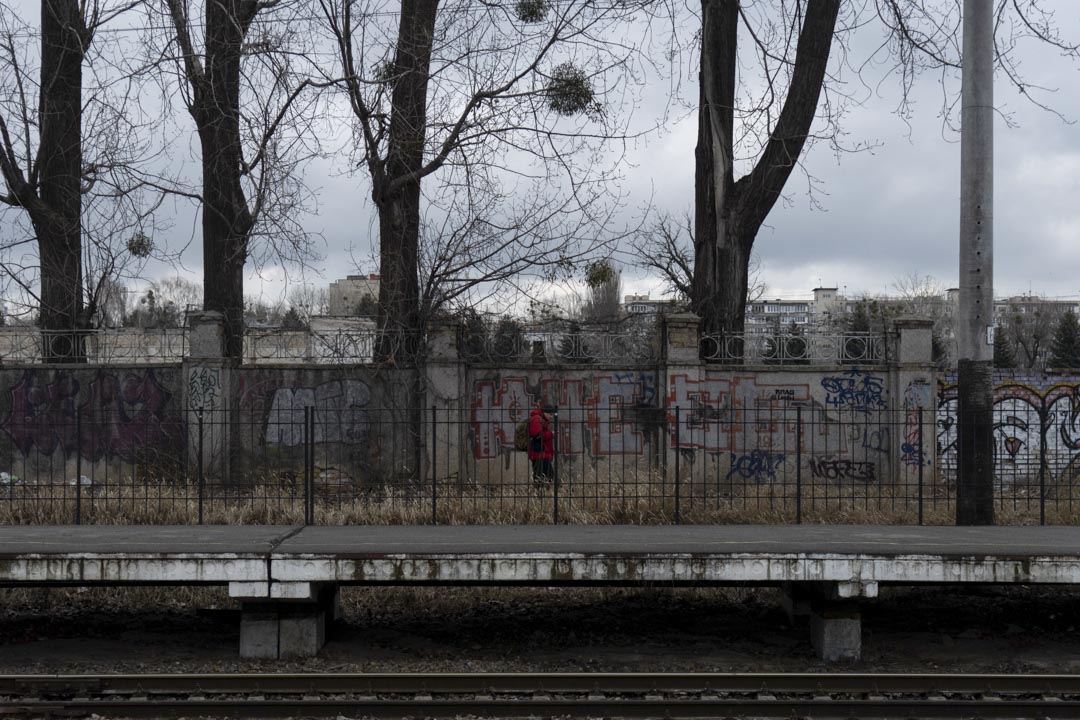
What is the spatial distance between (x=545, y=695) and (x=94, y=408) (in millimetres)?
14879

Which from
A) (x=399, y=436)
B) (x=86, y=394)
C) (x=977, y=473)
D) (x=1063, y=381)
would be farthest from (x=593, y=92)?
(x=1063, y=381)

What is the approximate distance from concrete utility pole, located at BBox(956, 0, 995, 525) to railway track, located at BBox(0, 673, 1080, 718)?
3.98 meters

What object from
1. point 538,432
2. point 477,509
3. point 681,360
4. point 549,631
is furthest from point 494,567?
→ point 681,360

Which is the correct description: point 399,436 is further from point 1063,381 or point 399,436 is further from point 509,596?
point 1063,381

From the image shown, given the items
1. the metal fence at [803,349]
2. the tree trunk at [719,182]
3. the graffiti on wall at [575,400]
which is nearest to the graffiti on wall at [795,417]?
the metal fence at [803,349]

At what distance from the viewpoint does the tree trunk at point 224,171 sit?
19.8 metres

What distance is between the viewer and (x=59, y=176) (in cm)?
2212

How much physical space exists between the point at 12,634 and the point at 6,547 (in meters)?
1.45

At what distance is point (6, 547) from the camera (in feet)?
30.2

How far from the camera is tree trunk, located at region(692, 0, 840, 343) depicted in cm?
2012

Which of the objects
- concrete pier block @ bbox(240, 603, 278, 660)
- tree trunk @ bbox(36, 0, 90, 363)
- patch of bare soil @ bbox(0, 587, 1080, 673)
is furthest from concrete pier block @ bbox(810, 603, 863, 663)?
tree trunk @ bbox(36, 0, 90, 363)

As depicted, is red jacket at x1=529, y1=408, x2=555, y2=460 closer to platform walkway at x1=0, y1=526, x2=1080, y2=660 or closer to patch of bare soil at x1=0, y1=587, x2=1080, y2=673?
patch of bare soil at x1=0, y1=587, x2=1080, y2=673

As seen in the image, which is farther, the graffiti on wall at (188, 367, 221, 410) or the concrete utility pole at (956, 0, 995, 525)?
the graffiti on wall at (188, 367, 221, 410)

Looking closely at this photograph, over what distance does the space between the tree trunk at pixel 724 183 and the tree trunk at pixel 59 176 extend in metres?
13.1
